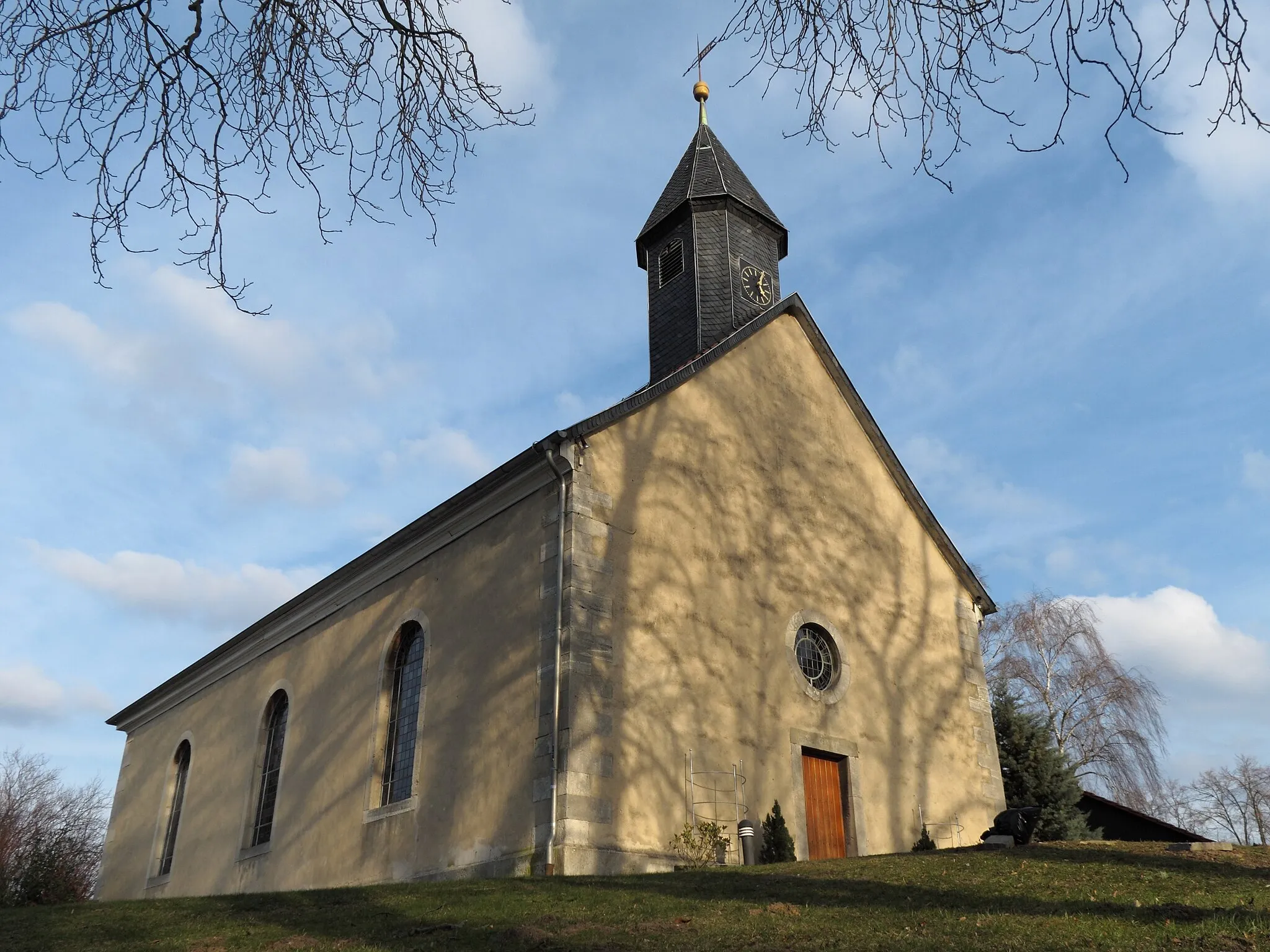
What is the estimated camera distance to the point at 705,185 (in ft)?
66.0

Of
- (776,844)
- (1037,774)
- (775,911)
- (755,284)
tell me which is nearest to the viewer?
(775,911)

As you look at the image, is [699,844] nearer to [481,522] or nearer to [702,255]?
[481,522]

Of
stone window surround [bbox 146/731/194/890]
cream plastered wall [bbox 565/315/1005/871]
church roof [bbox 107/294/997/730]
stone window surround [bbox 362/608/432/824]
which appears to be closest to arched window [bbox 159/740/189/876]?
stone window surround [bbox 146/731/194/890]

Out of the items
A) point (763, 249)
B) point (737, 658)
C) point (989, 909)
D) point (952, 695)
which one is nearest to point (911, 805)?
point (952, 695)

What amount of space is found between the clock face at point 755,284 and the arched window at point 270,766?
10491mm

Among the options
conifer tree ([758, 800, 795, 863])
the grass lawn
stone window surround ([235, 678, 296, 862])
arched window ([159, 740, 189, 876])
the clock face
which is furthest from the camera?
arched window ([159, 740, 189, 876])

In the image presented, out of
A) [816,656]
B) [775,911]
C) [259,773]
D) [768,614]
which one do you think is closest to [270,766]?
[259,773]

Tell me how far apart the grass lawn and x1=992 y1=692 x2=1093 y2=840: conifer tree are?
8.14 metres

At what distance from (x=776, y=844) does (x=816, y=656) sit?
3418 mm

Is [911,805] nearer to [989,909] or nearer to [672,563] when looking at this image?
[672,563]

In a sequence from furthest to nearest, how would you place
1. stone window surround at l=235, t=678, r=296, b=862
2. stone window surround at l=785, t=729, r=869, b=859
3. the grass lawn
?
stone window surround at l=235, t=678, r=296, b=862 → stone window surround at l=785, t=729, r=869, b=859 → the grass lawn

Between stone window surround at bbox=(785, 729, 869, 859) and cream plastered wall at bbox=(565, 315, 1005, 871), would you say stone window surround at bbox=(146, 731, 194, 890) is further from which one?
stone window surround at bbox=(785, 729, 869, 859)

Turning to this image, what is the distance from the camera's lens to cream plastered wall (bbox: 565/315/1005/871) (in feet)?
43.4

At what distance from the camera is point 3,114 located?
421 centimetres
